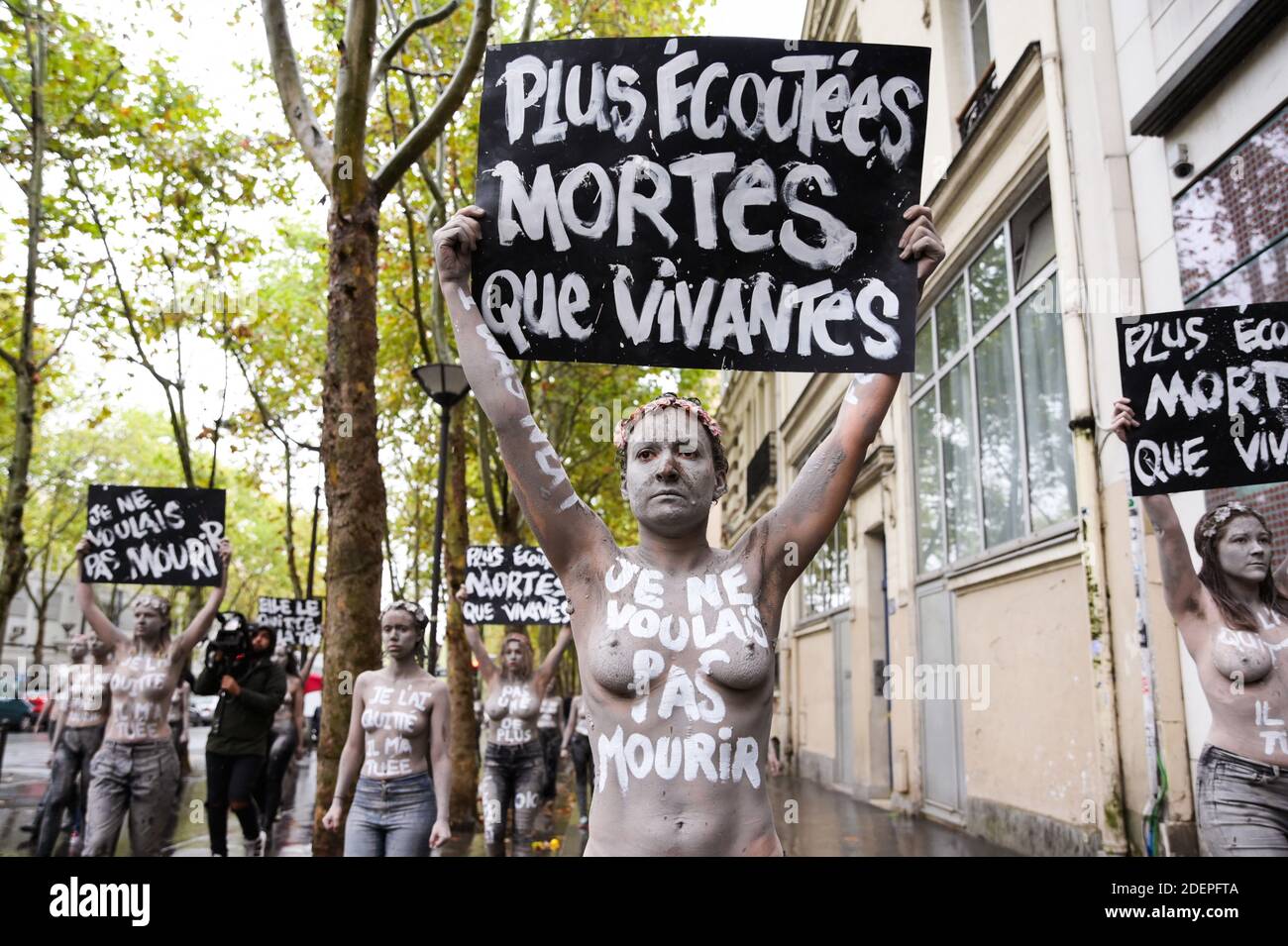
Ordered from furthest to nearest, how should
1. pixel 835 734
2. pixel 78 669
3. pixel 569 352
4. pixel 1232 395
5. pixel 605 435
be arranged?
pixel 835 734 → pixel 78 669 → pixel 605 435 → pixel 1232 395 → pixel 569 352

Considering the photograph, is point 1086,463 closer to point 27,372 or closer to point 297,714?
point 297,714

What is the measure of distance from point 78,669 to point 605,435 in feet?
22.9

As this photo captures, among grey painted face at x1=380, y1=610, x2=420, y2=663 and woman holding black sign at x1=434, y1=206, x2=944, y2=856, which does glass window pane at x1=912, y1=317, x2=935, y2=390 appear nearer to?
grey painted face at x1=380, y1=610, x2=420, y2=663

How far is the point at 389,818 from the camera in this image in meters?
5.38

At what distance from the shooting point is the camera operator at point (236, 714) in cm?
820

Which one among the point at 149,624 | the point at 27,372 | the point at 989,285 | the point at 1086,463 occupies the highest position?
the point at 989,285

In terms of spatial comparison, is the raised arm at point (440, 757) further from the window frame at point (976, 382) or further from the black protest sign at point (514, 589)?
the window frame at point (976, 382)

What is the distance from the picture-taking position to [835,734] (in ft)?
55.5

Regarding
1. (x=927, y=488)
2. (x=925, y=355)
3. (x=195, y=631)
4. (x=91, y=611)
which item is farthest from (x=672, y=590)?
(x=925, y=355)

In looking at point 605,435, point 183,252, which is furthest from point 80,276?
point 605,435

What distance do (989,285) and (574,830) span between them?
8.01 metres

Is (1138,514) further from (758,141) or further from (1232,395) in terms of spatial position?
(758,141)

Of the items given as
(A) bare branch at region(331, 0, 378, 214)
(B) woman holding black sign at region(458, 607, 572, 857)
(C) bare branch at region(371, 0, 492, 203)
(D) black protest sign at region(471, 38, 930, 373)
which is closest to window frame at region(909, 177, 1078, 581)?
(B) woman holding black sign at region(458, 607, 572, 857)

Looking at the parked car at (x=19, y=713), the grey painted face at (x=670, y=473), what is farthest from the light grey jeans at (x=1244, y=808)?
the parked car at (x=19, y=713)
